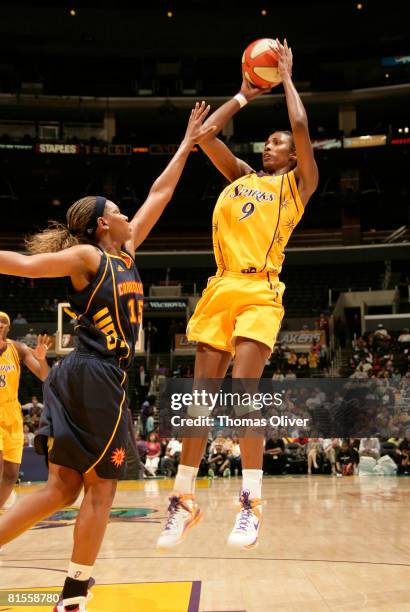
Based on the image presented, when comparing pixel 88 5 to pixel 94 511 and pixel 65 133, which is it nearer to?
pixel 65 133

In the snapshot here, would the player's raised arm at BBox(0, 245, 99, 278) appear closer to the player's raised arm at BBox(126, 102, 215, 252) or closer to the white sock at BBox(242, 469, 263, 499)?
the player's raised arm at BBox(126, 102, 215, 252)

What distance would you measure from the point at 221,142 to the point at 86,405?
2.55 meters

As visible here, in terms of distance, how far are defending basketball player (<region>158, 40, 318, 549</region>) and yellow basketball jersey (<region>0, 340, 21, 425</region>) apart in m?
3.90

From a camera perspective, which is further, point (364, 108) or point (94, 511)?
point (364, 108)

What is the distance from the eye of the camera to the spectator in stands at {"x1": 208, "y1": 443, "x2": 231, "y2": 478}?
1780 centimetres

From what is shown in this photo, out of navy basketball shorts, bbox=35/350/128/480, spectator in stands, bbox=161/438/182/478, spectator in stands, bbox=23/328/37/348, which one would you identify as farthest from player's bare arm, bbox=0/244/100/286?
spectator in stands, bbox=23/328/37/348

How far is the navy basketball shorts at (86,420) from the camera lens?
4.11 m

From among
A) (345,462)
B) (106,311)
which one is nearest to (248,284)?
(106,311)

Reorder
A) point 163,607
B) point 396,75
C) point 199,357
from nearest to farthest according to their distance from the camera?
point 163,607, point 199,357, point 396,75

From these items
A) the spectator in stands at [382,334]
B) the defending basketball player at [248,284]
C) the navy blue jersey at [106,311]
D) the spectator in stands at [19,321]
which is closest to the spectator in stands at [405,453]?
the spectator in stands at [382,334]

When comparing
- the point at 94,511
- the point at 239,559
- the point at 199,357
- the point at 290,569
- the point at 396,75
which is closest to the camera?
the point at 94,511

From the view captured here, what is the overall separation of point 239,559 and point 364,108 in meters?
31.2


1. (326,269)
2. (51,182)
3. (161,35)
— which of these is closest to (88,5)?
(161,35)

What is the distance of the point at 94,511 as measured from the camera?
414 centimetres
